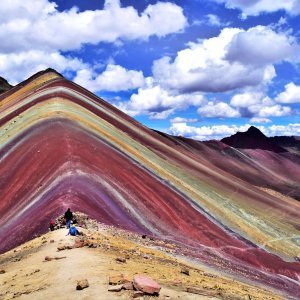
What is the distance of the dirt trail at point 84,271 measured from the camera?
15898mm

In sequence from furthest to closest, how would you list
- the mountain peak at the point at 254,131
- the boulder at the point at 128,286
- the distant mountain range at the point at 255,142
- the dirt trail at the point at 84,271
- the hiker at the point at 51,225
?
the mountain peak at the point at 254,131
the distant mountain range at the point at 255,142
the hiker at the point at 51,225
the dirt trail at the point at 84,271
the boulder at the point at 128,286

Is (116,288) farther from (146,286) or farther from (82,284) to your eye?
(82,284)

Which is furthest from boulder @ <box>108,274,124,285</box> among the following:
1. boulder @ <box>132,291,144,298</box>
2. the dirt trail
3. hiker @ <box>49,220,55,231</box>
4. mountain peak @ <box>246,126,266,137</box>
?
mountain peak @ <box>246,126,266,137</box>

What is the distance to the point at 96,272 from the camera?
1794 cm

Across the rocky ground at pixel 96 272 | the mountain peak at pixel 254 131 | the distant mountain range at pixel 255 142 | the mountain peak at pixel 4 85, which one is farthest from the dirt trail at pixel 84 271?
the mountain peak at pixel 254 131

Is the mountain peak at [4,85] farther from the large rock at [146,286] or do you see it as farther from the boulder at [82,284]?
the large rock at [146,286]

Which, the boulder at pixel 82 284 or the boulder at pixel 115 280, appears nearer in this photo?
the boulder at pixel 82 284

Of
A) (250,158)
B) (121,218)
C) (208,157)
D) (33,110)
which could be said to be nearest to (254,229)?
(121,218)

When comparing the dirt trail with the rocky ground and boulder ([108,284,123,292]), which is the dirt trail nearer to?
the rocky ground

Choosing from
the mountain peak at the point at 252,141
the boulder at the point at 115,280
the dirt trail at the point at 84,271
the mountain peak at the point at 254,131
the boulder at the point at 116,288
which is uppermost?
the mountain peak at the point at 254,131

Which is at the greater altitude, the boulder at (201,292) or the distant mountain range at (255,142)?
the distant mountain range at (255,142)

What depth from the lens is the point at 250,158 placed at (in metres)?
139

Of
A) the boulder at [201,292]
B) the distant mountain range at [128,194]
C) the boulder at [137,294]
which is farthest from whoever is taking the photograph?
the distant mountain range at [128,194]

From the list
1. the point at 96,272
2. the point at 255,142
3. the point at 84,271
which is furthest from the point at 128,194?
the point at 255,142
